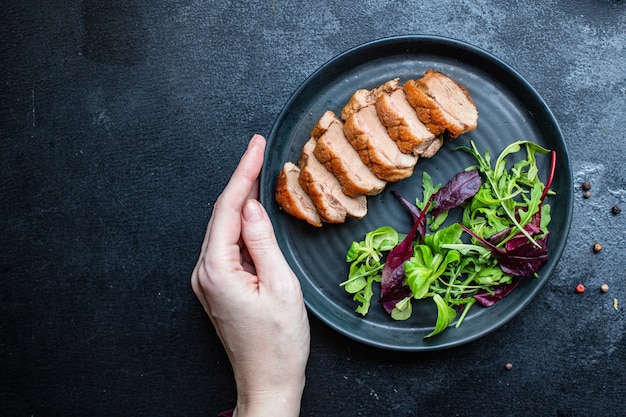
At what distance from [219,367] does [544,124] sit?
190cm

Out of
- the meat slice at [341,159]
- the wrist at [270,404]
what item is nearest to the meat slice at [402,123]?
the meat slice at [341,159]

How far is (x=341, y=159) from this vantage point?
2.50m

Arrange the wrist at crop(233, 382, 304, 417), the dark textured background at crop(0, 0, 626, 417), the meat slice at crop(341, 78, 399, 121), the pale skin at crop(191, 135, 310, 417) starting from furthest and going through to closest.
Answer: the dark textured background at crop(0, 0, 626, 417) < the meat slice at crop(341, 78, 399, 121) < the wrist at crop(233, 382, 304, 417) < the pale skin at crop(191, 135, 310, 417)

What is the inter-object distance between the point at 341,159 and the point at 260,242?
1.65ft

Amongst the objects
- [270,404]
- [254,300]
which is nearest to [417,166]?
[254,300]

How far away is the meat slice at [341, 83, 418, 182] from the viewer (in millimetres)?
2486

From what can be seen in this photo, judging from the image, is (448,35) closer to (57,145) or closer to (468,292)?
(468,292)

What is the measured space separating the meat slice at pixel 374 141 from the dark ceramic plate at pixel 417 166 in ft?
0.50

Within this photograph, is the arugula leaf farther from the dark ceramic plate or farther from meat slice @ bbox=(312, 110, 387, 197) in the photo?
meat slice @ bbox=(312, 110, 387, 197)

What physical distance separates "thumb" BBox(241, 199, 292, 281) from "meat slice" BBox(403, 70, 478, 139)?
0.81 m

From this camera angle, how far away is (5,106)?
297 centimetres

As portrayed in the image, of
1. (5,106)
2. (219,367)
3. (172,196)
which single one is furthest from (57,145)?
(219,367)

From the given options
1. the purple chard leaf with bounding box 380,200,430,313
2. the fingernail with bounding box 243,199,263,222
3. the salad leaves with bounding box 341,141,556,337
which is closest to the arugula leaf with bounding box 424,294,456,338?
the salad leaves with bounding box 341,141,556,337

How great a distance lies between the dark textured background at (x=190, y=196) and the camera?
278 cm
